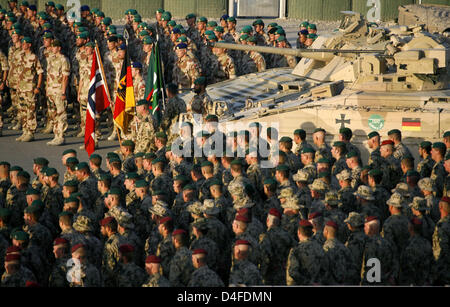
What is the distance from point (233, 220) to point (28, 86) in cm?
904

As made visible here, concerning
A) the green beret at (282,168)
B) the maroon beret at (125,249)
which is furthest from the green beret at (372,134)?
the maroon beret at (125,249)

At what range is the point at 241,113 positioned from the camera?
48.1 ft

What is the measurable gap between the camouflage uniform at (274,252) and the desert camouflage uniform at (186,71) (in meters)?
9.65

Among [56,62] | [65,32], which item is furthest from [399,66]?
[65,32]

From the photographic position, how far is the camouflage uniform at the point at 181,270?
28.3ft

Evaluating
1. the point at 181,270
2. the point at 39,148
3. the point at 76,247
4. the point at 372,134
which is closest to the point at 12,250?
the point at 76,247

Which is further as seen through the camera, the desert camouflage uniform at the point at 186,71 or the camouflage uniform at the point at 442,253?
the desert camouflage uniform at the point at 186,71

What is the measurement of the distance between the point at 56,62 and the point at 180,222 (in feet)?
27.2

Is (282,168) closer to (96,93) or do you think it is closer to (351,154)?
(351,154)

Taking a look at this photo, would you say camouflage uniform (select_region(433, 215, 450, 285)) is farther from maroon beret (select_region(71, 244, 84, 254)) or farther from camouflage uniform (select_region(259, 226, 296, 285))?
maroon beret (select_region(71, 244, 84, 254))

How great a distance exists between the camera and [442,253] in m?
9.66

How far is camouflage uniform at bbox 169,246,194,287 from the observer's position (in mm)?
8617

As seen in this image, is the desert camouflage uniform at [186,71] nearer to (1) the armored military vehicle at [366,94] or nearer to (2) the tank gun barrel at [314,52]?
(2) the tank gun barrel at [314,52]
